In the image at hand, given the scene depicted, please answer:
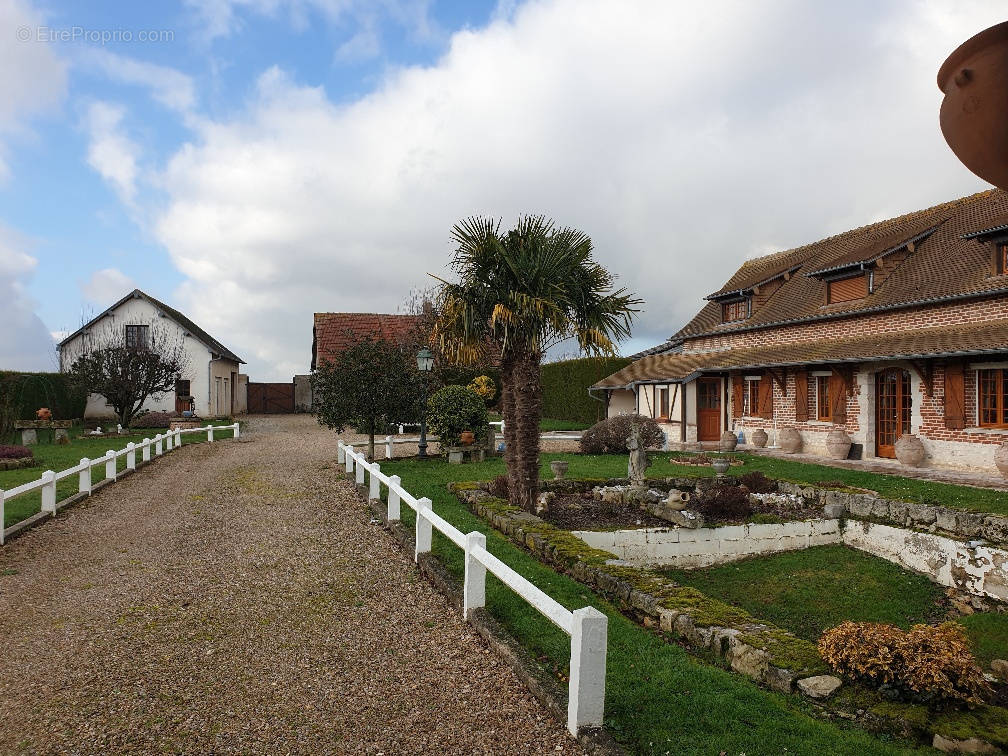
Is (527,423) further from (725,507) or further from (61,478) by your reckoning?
(61,478)

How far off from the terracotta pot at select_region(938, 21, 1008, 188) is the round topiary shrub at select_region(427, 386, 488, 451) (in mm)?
18184

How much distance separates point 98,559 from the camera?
8430 millimetres

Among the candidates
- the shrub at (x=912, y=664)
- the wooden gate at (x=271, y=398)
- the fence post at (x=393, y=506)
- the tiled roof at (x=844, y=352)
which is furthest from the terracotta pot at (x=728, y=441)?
the wooden gate at (x=271, y=398)

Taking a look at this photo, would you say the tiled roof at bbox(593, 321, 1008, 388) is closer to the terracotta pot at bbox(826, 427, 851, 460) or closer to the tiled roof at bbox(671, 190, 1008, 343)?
the tiled roof at bbox(671, 190, 1008, 343)

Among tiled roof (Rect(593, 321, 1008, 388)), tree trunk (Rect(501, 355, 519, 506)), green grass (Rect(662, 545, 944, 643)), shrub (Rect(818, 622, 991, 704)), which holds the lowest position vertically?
green grass (Rect(662, 545, 944, 643))

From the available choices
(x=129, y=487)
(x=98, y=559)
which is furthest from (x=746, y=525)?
(x=129, y=487)

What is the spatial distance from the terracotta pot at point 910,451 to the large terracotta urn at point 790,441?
3608mm

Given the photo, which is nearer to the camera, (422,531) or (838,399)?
(422,531)

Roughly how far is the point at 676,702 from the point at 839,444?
15.3 metres

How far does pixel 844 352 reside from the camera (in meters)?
17.4

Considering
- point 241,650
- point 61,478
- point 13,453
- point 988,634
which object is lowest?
point 988,634

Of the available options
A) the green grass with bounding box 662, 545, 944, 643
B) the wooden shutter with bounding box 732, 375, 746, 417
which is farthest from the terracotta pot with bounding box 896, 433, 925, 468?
the wooden shutter with bounding box 732, 375, 746, 417

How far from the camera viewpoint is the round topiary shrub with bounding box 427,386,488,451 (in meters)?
19.3

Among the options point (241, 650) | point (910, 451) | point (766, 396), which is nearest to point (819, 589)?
point (241, 650)
